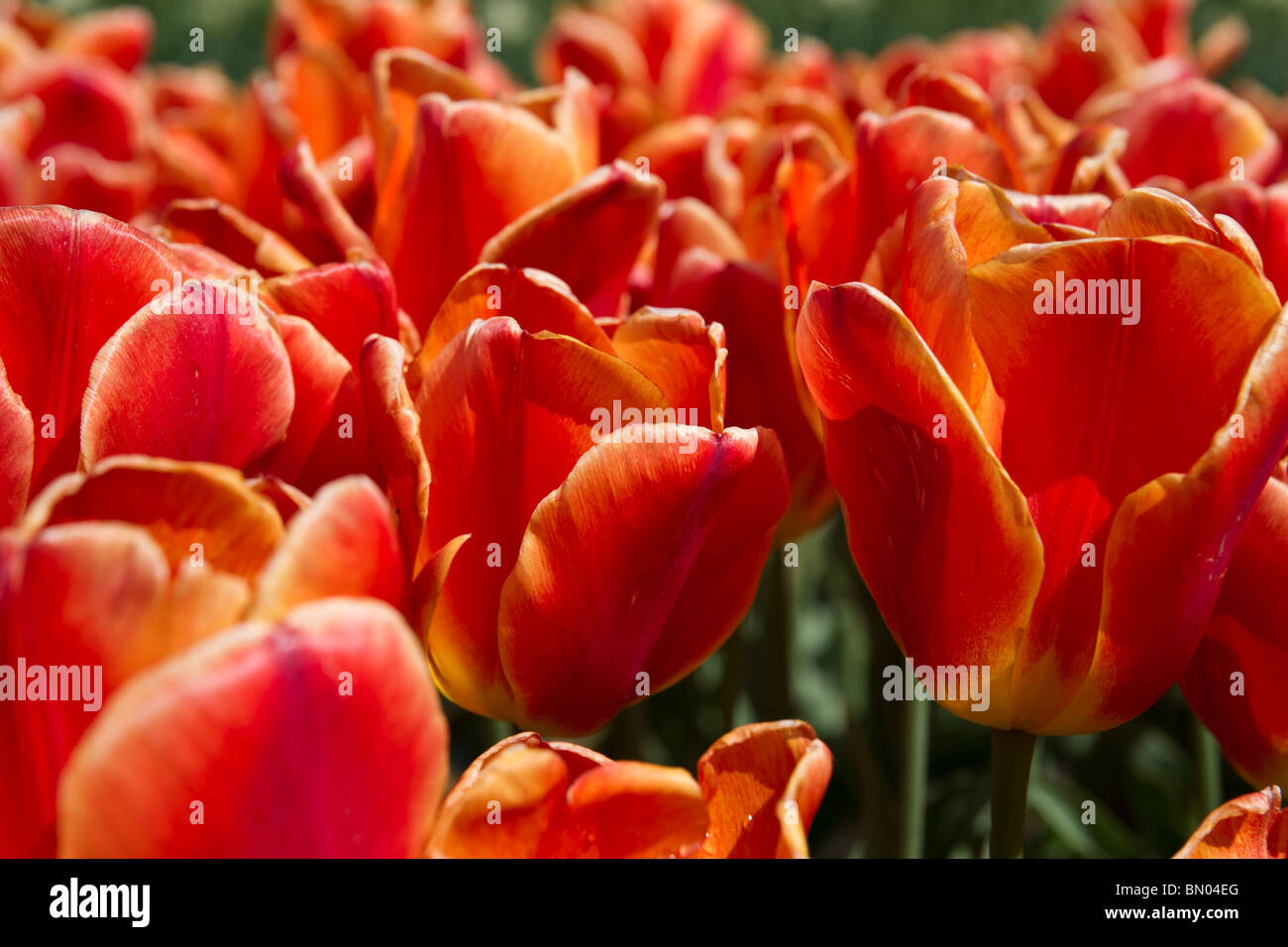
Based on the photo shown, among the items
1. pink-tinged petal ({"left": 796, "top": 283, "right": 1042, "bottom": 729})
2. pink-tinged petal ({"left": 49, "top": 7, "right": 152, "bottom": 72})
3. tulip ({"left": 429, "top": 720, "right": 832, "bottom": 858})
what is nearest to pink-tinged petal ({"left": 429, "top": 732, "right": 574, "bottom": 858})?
tulip ({"left": 429, "top": 720, "right": 832, "bottom": 858})

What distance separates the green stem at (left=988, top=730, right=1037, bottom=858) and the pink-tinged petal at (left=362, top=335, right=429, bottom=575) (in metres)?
0.31

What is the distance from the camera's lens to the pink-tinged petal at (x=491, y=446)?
23.1 inches

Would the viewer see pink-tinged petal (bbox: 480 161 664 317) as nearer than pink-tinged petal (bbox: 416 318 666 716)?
No

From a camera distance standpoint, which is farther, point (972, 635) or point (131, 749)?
point (972, 635)

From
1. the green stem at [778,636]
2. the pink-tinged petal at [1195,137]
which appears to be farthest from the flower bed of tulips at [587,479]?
the green stem at [778,636]

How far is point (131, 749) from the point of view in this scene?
14.9 inches

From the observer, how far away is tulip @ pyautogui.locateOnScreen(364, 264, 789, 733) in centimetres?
57

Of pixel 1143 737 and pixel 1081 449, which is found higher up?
pixel 1081 449

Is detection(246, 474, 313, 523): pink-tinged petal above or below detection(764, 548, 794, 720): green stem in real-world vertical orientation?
above

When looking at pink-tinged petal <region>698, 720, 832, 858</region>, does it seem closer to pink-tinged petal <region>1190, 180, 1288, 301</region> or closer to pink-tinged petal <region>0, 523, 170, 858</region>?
pink-tinged petal <region>0, 523, 170, 858</region>

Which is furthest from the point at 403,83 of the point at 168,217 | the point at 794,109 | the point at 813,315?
the point at 813,315

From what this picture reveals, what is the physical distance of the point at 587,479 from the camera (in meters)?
0.57
